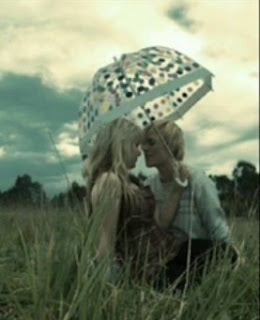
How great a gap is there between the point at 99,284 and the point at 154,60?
6.73 ft

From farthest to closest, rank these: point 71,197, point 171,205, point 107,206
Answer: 1. point 71,197
2. point 171,205
3. point 107,206

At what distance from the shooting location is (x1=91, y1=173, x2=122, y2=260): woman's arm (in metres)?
4.46

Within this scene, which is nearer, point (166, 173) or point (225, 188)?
point (166, 173)

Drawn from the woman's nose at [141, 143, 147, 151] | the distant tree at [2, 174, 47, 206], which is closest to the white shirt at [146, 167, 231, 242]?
the woman's nose at [141, 143, 147, 151]

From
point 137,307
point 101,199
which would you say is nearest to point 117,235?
point 101,199

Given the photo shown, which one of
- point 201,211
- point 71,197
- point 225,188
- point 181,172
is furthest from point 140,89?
point 225,188

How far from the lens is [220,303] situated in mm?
4555

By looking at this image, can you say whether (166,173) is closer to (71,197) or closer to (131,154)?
(131,154)

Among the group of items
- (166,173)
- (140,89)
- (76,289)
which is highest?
(140,89)

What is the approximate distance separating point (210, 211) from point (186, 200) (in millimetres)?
159

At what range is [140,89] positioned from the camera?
212 inches

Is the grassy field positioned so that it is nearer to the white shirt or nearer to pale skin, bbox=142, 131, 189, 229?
the white shirt

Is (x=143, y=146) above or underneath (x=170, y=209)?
above

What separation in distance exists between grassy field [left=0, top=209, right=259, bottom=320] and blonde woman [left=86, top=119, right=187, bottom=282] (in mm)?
178
